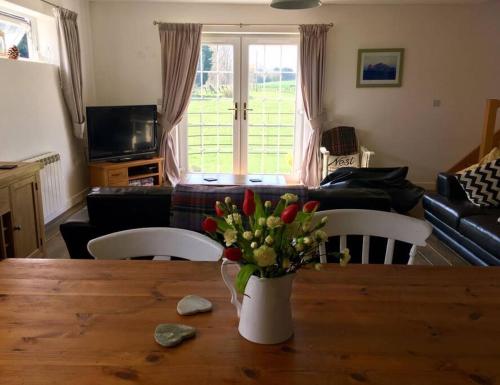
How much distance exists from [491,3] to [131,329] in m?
6.28

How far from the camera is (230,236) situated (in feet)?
3.06

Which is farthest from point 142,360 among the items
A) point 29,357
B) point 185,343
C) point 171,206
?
point 171,206

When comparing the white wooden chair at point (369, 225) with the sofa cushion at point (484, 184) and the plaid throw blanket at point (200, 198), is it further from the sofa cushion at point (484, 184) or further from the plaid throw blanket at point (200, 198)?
the sofa cushion at point (484, 184)

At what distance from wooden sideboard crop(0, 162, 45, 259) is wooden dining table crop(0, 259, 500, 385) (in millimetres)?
1597

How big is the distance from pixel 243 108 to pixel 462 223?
333 centimetres

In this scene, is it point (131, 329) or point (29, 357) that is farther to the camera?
point (131, 329)

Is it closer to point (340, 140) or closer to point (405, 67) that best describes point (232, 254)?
point (340, 140)

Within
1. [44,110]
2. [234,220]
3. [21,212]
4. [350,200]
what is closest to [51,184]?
[44,110]

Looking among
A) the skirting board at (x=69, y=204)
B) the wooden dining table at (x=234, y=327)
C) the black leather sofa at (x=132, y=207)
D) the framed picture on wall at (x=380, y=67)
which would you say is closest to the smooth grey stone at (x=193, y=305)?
the wooden dining table at (x=234, y=327)

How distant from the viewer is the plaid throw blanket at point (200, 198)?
242 centimetres

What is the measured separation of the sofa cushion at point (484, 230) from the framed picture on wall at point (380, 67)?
288cm

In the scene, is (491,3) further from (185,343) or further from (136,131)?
(185,343)

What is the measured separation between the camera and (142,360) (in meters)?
0.95

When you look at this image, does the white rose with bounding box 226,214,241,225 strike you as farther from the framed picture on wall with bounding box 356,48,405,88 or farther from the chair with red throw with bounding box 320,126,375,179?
the framed picture on wall with bounding box 356,48,405,88
